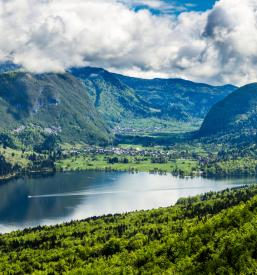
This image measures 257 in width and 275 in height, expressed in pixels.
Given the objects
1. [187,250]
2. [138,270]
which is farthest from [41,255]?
[187,250]

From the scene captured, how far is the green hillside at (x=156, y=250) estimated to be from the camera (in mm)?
97812

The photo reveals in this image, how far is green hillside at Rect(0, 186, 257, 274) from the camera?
321ft

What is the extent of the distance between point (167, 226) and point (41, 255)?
47.8 metres

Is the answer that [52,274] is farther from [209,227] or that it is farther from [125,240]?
[209,227]

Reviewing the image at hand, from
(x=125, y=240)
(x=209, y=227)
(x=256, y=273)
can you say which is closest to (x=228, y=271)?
(x=256, y=273)

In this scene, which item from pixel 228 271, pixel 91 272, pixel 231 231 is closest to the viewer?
pixel 228 271

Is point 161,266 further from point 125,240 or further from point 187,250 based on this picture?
point 125,240

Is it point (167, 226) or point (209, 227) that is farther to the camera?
point (167, 226)

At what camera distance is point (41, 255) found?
173375 millimetres

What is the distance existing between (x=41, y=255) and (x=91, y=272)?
152 ft

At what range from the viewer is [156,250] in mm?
134750

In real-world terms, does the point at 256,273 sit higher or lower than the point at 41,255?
higher

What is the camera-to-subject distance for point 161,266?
119 meters

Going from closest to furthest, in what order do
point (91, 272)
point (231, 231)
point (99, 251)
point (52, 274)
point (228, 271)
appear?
point (228, 271)
point (231, 231)
point (91, 272)
point (52, 274)
point (99, 251)
